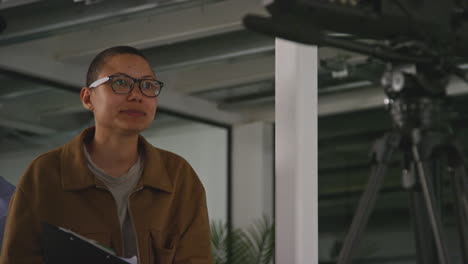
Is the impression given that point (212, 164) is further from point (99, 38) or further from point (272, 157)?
point (99, 38)

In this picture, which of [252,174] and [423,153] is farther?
[252,174]

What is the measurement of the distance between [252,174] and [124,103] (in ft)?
17.9

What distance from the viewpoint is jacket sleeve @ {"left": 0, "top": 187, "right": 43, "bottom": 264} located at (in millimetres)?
1802

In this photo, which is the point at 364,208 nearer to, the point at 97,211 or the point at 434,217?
the point at 434,217

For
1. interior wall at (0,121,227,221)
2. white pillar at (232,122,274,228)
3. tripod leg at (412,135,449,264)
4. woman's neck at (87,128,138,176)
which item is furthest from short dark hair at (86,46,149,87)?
white pillar at (232,122,274,228)

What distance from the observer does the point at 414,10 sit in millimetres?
1146

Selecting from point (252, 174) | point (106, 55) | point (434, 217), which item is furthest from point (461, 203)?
point (252, 174)

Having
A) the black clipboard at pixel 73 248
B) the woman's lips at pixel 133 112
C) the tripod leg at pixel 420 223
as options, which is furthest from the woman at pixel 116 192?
the tripod leg at pixel 420 223

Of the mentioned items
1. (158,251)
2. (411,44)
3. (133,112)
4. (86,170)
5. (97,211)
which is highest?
(411,44)

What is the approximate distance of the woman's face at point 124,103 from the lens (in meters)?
1.85

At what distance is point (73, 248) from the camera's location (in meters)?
1.61

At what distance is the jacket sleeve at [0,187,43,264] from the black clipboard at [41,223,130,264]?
0.15 meters

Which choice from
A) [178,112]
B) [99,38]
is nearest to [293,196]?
[99,38]

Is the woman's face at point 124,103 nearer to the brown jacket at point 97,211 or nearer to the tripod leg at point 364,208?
the brown jacket at point 97,211
